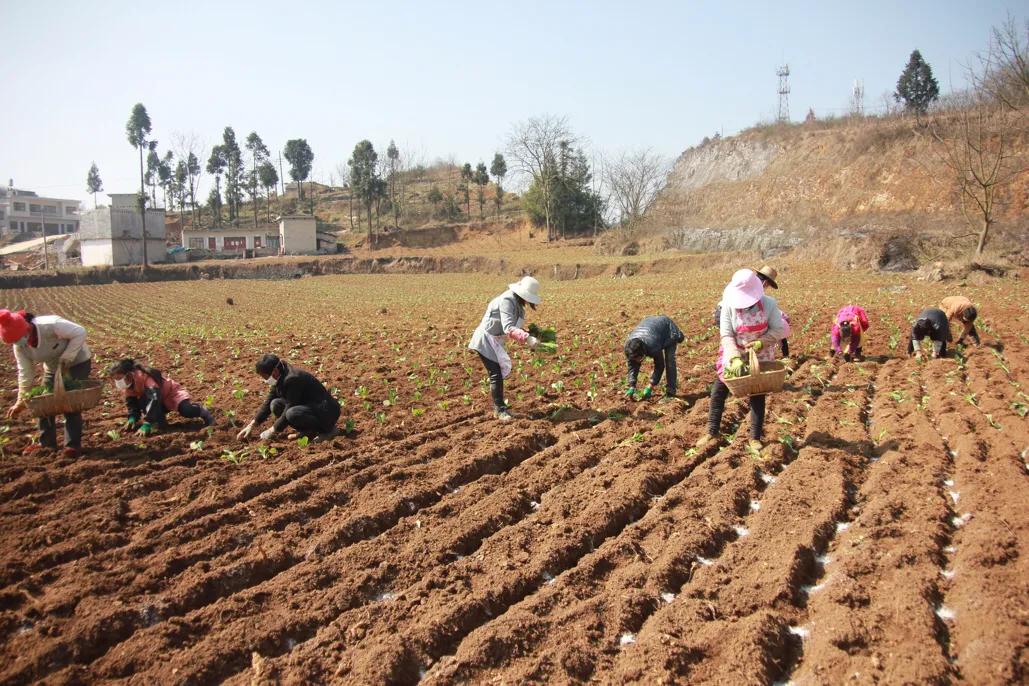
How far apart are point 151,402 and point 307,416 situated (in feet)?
6.93

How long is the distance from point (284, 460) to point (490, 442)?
216 cm

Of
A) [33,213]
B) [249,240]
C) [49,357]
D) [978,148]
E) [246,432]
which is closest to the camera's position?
[49,357]

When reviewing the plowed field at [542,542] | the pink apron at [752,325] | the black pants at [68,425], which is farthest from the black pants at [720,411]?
the black pants at [68,425]

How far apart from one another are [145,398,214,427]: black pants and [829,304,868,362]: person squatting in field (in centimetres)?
951

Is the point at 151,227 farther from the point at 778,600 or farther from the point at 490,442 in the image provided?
the point at 778,600

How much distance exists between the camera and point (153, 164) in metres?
83.1

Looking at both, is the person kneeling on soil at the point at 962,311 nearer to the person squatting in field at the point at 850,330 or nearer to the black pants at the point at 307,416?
the person squatting in field at the point at 850,330

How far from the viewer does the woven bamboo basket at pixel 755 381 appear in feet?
21.3

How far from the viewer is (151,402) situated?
26.9 feet

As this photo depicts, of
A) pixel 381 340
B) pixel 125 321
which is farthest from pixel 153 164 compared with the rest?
pixel 381 340

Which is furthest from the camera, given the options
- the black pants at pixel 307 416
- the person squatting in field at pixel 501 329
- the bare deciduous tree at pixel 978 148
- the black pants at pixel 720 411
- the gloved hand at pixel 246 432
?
the bare deciduous tree at pixel 978 148

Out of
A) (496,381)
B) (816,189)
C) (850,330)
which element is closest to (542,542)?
(496,381)

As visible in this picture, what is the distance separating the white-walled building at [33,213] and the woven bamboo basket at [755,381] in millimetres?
Result: 102917

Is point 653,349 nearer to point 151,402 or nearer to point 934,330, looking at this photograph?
point 934,330
